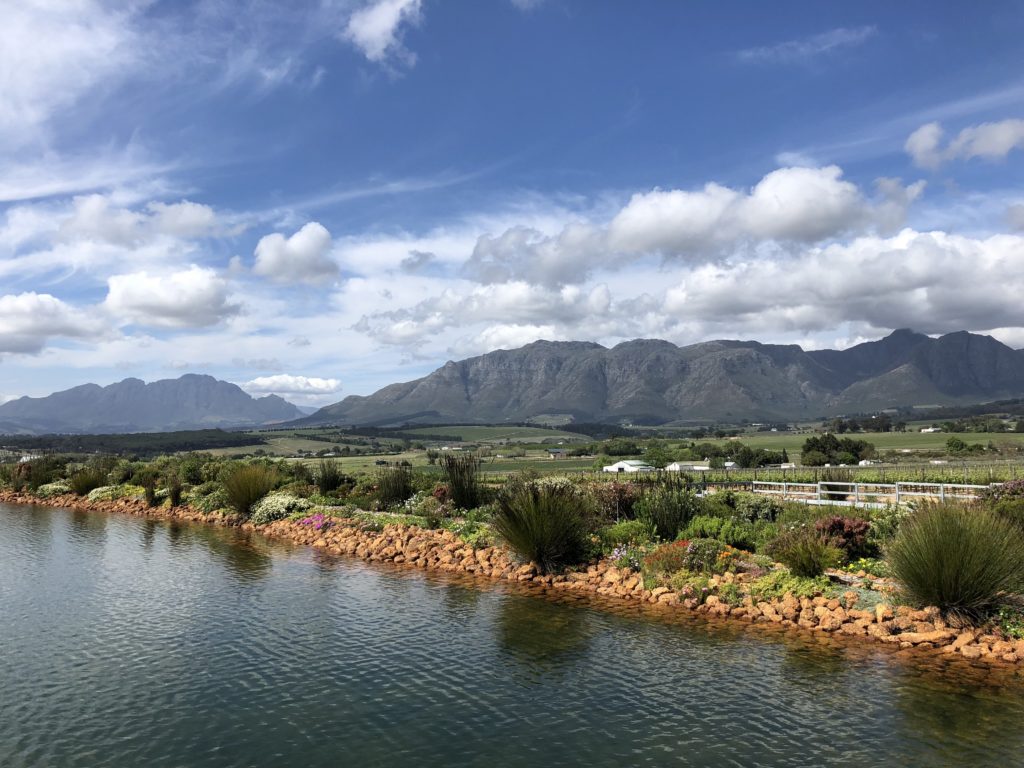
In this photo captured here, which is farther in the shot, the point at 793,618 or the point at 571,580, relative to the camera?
the point at 571,580

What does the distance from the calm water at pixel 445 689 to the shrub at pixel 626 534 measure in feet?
14.5

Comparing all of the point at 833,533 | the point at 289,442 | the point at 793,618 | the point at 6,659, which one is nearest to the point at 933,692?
the point at 793,618

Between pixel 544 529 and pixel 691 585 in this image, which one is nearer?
pixel 691 585

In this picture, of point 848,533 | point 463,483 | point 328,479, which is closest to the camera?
point 848,533

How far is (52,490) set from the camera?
4881cm

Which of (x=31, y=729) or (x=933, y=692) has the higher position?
(x=31, y=729)

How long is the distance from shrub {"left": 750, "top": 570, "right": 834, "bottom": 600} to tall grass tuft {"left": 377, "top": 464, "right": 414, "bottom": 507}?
20.1m

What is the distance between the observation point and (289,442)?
180 meters

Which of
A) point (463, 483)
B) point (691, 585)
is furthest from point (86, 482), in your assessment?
point (691, 585)

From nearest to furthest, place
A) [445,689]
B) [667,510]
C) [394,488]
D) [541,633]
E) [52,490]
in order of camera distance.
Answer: [445,689]
[541,633]
[667,510]
[394,488]
[52,490]

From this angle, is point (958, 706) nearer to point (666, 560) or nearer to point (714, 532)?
point (666, 560)

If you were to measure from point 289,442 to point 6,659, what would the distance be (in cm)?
17294

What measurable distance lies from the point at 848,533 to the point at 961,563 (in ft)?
19.6

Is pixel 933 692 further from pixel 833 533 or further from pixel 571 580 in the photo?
pixel 571 580
